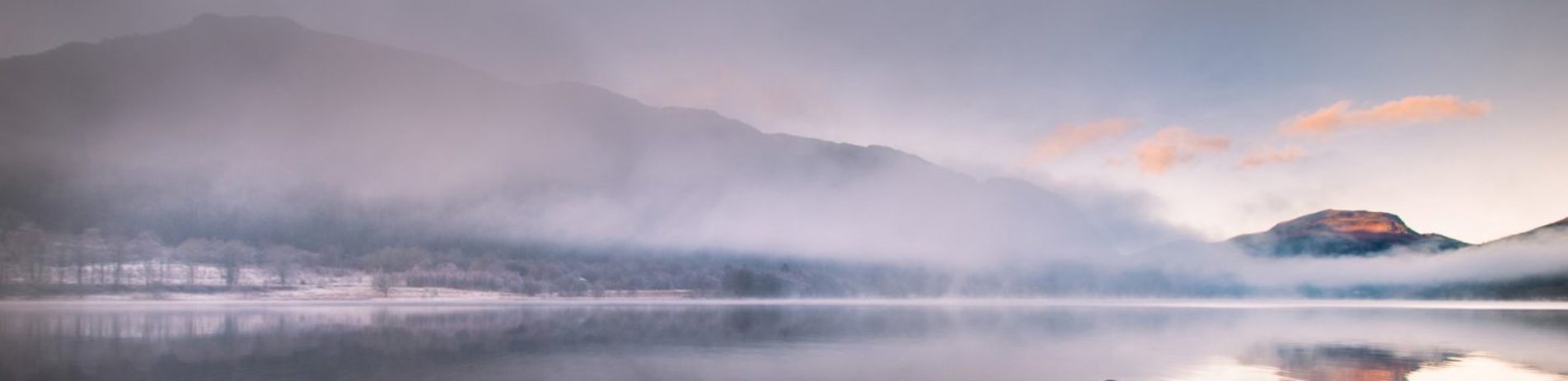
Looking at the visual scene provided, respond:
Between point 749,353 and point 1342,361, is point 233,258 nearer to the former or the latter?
point 749,353

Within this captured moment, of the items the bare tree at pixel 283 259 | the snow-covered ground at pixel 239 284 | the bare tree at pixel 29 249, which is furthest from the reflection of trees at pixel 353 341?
the bare tree at pixel 283 259

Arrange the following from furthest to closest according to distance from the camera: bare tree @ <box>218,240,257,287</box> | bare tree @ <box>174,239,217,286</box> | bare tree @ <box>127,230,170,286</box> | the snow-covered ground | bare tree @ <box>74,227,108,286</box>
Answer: bare tree @ <box>218,240,257,287</box>, bare tree @ <box>174,239,217,286</box>, bare tree @ <box>127,230,170,286</box>, bare tree @ <box>74,227,108,286</box>, the snow-covered ground

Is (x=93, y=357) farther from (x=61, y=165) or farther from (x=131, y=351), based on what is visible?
(x=61, y=165)

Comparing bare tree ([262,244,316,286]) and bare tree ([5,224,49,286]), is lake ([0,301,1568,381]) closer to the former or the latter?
bare tree ([5,224,49,286])

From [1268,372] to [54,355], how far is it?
41118mm

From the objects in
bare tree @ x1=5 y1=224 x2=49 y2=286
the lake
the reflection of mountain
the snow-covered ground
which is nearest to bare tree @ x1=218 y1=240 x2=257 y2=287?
the snow-covered ground

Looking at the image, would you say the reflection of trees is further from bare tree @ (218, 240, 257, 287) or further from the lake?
bare tree @ (218, 240, 257, 287)

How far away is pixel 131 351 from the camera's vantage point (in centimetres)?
3441

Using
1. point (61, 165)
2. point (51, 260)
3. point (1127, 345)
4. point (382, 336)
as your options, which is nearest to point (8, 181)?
point (61, 165)

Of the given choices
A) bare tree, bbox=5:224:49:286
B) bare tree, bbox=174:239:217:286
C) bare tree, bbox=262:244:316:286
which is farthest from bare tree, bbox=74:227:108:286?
bare tree, bbox=262:244:316:286

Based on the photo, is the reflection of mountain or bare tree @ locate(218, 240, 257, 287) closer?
the reflection of mountain

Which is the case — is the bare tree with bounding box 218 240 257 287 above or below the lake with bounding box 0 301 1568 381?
above

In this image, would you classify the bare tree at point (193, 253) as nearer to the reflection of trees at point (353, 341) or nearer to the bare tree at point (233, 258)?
the bare tree at point (233, 258)

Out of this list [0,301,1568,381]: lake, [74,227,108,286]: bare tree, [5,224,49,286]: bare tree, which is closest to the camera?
[0,301,1568,381]: lake
